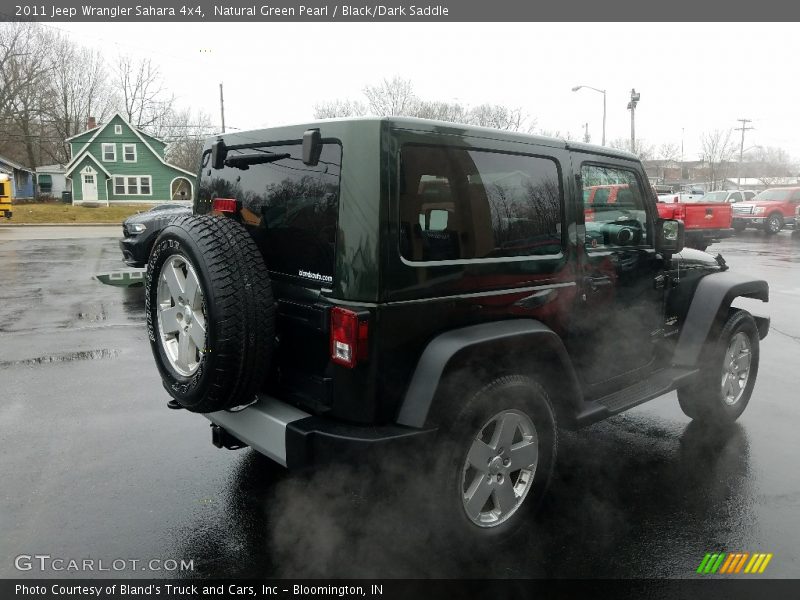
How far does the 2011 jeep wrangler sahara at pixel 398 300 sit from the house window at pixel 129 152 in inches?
1738

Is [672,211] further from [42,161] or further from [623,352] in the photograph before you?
[42,161]

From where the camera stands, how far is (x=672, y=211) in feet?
47.9

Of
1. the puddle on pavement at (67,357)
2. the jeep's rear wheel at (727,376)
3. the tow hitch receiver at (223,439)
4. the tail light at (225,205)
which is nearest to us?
the tail light at (225,205)

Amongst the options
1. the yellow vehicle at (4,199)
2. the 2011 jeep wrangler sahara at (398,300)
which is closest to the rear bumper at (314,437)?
the 2011 jeep wrangler sahara at (398,300)

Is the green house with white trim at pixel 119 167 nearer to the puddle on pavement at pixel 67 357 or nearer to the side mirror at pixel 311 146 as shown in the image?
the puddle on pavement at pixel 67 357

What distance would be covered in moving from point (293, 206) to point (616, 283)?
6.69ft

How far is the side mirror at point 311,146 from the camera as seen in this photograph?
272 cm

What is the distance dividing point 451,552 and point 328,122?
2159 mm

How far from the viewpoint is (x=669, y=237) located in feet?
13.3

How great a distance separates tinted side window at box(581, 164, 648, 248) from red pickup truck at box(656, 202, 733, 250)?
38.3ft

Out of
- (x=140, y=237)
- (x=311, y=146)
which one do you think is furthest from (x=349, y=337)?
(x=140, y=237)

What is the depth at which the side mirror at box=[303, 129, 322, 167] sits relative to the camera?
2723mm

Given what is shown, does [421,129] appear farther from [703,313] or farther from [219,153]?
[703,313]
